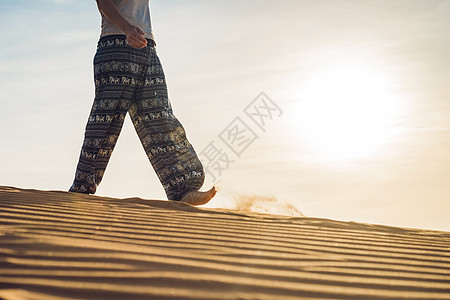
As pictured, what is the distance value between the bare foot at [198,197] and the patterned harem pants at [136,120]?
9 centimetres

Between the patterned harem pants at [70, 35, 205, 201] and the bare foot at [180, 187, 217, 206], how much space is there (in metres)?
0.09

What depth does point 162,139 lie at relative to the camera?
16.1ft

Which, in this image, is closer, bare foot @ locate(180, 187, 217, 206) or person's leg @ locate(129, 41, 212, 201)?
bare foot @ locate(180, 187, 217, 206)

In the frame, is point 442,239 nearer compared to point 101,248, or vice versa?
point 101,248

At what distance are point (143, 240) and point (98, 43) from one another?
9.41 feet

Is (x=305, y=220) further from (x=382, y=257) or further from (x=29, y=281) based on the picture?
(x=29, y=281)

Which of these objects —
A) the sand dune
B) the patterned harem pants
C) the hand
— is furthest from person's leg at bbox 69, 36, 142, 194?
the sand dune

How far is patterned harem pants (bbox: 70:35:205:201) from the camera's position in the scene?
4816 mm

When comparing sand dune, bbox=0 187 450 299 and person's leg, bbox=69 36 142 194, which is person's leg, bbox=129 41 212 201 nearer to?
person's leg, bbox=69 36 142 194

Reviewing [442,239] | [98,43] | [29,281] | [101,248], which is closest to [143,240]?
[101,248]

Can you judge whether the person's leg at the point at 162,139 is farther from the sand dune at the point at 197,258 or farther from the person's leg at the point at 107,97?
the sand dune at the point at 197,258

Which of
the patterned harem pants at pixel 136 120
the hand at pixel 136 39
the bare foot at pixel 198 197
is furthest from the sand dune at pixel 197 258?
the hand at pixel 136 39

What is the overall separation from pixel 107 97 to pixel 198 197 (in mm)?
1126

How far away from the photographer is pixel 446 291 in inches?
86.5
